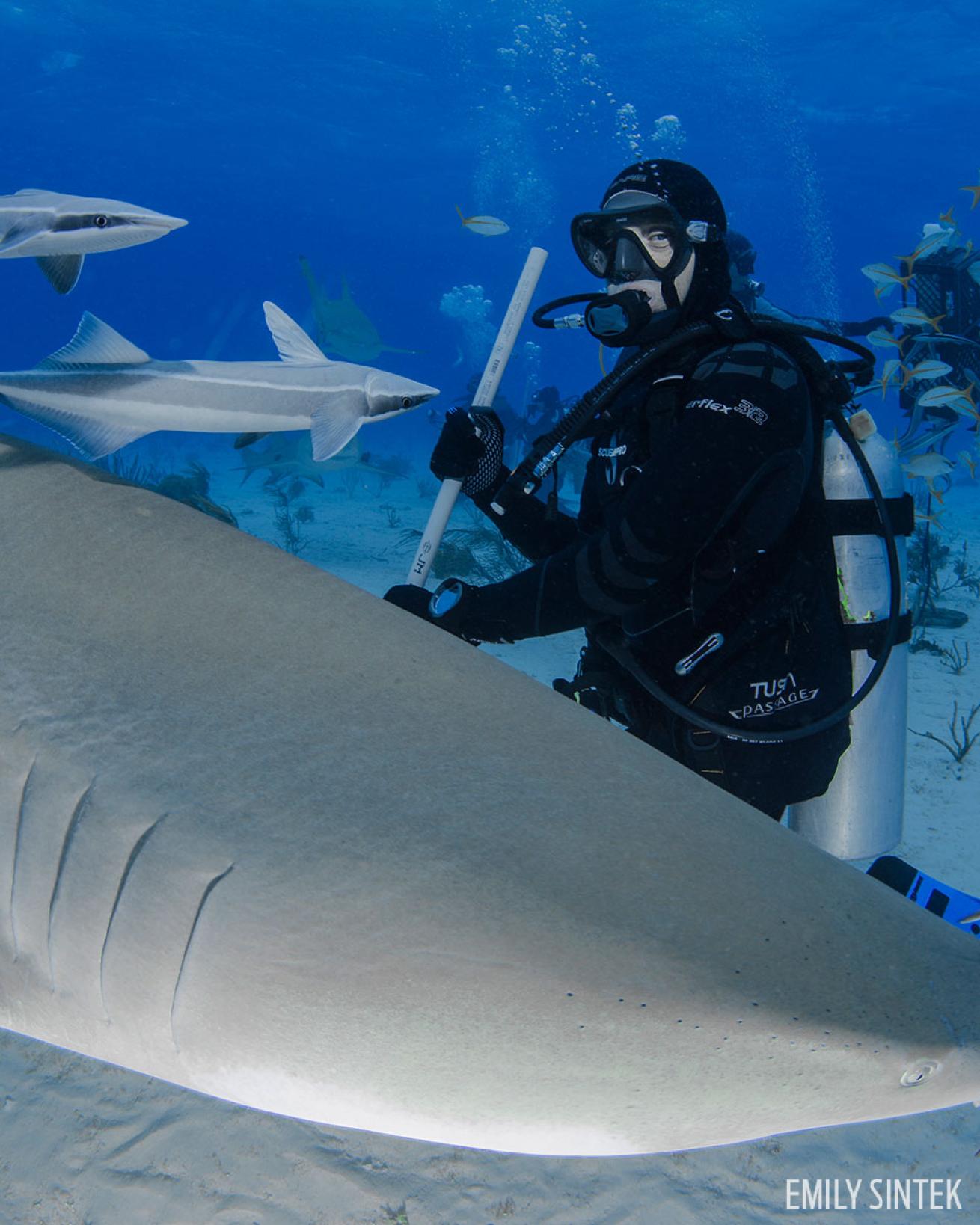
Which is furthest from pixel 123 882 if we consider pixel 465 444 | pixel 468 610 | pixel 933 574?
pixel 933 574

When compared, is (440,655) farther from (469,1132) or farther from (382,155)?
(382,155)

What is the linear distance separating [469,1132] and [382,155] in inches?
2924

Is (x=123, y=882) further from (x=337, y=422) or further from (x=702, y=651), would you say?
(x=702, y=651)

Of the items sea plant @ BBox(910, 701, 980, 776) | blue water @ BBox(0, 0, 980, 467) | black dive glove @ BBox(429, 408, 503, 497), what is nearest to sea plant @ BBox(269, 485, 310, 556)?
blue water @ BBox(0, 0, 980, 467)

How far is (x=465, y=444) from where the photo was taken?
2766 millimetres

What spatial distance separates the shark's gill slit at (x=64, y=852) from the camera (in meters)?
1.11

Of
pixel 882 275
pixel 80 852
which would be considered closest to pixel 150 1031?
pixel 80 852

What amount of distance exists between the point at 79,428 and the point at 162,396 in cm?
16

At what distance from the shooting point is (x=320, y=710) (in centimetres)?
115

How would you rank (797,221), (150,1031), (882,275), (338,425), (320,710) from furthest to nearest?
(797,221), (882,275), (338,425), (320,710), (150,1031)

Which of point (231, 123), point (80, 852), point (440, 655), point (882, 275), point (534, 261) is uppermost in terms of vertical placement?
point (231, 123)

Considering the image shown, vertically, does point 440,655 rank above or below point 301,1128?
above

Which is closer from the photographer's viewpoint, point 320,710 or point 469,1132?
point 469,1132

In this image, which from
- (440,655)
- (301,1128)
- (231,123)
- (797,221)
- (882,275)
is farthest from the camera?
(797,221)
